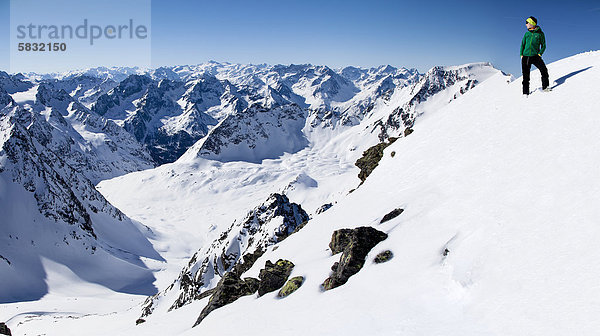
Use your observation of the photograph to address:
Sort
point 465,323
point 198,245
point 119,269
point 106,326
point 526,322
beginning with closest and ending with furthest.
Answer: point 526,322
point 465,323
point 106,326
point 119,269
point 198,245

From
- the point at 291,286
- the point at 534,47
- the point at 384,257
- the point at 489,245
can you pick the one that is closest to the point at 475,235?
the point at 489,245

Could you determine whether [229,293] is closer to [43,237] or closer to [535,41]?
[535,41]

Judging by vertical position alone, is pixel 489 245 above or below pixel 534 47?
below

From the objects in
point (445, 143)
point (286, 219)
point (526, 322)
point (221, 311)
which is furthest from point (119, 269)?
point (526, 322)

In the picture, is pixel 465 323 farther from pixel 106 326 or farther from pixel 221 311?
pixel 106 326

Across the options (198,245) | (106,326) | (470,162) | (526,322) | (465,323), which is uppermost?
(470,162)

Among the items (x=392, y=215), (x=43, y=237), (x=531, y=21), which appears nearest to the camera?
(x=392, y=215)

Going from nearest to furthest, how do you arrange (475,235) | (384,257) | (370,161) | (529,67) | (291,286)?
(475,235), (384,257), (291,286), (529,67), (370,161)
